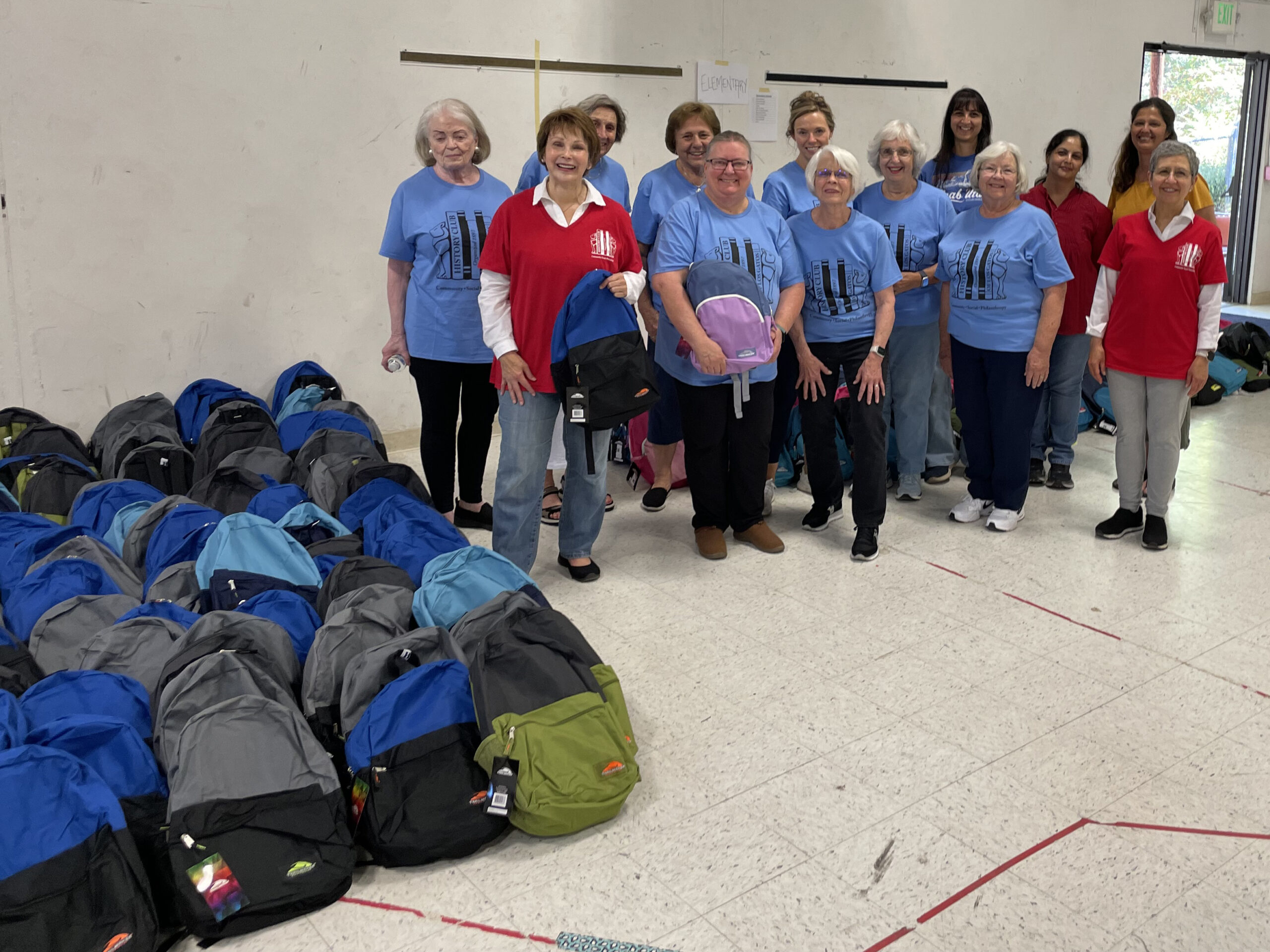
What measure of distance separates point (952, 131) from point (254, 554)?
11.5 feet

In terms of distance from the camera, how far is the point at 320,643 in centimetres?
256

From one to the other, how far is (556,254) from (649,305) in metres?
0.69

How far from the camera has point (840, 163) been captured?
3.72 m

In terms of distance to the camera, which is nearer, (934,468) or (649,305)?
(649,305)

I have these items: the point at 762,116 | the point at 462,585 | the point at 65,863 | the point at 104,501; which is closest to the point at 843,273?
the point at 462,585

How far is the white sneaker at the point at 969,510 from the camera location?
14.6 feet

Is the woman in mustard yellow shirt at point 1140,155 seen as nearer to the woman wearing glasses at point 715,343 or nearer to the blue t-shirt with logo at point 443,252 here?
the woman wearing glasses at point 715,343

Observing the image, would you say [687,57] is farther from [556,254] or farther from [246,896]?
[246,896]

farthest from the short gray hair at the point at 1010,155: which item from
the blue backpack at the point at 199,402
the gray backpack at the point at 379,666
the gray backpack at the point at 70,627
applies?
the gray backpack at the point at 70,627

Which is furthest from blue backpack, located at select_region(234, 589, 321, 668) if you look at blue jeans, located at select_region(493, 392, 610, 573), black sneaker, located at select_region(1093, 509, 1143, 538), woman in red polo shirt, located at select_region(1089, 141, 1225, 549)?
black sneaker, located at select_region(1093, 509, 1143, 538)

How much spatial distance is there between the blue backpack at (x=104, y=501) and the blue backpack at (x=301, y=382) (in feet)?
4.34

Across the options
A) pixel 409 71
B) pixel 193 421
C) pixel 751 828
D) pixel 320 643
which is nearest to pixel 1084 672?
pixel 751 828

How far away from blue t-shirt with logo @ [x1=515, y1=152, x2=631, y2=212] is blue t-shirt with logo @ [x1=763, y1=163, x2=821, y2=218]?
0.62 metres

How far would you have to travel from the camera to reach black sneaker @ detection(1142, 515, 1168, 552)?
4.12 meters
